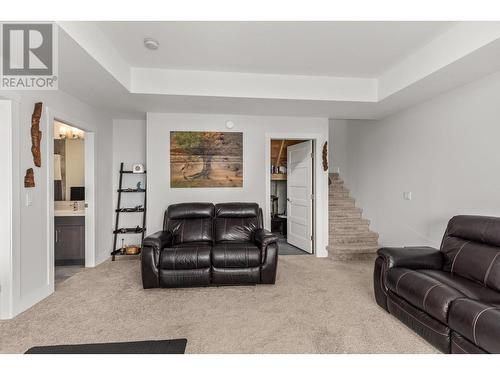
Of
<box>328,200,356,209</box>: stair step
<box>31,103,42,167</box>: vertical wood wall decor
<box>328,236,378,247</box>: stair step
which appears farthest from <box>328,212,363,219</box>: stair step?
<box>31,103,42,167</box>: vertical wood wall decor

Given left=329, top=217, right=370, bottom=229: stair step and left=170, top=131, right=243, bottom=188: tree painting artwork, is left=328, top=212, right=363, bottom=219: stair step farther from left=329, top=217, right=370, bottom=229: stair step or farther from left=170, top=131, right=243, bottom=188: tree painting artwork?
left=170, top=131, right=243, bottom=188: tree painting artwork

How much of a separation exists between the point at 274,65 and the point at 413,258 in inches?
101

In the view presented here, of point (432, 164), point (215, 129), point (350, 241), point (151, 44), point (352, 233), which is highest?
point (151, 44)

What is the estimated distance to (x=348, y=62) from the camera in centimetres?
318

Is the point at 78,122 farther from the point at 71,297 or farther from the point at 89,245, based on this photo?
the point at 71,297

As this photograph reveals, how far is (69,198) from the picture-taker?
14.7ft

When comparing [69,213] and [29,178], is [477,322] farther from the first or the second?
[69,213]

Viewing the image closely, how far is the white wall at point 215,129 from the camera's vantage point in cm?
432

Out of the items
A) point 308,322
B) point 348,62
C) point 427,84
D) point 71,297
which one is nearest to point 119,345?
point 308,322

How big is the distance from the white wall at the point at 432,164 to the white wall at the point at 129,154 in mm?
4142

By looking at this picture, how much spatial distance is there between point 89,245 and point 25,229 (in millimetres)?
1452

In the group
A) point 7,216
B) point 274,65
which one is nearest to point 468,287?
point 274,65

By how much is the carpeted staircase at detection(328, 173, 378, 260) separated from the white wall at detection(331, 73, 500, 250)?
17 centimetres

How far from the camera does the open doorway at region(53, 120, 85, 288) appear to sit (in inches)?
160
